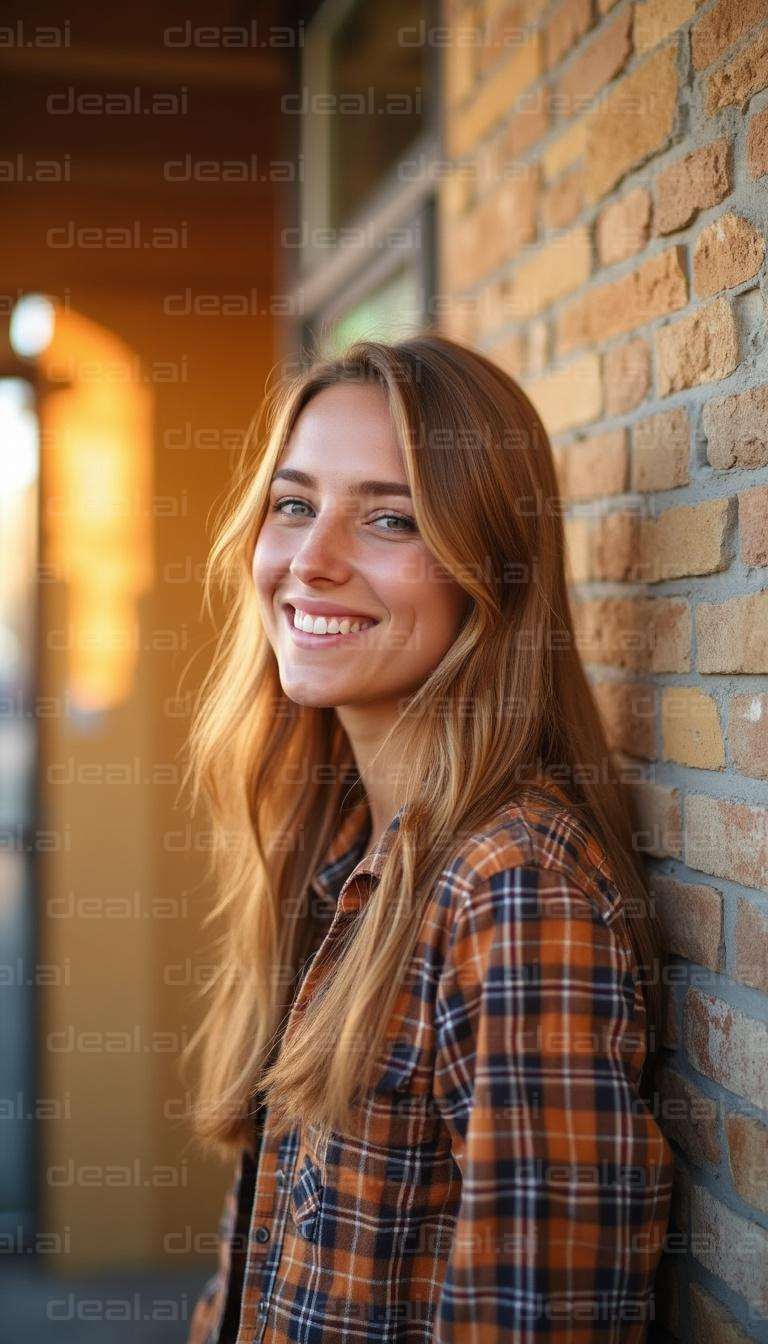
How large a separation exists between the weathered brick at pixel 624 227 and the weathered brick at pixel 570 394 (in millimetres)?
147

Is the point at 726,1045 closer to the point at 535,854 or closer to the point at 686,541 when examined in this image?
the point at 535,854

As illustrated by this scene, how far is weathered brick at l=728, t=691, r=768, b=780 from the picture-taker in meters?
1.19

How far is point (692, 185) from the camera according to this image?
4.36 ft

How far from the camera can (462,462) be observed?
141cm

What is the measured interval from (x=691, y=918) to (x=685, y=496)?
1.61ft

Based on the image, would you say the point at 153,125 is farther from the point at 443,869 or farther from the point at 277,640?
the point at 443,869

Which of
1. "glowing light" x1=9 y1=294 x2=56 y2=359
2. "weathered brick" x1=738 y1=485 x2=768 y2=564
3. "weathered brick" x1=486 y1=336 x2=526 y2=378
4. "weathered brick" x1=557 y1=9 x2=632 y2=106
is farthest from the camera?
"glowing light" x1=9 y1=294 x2=56 y2=359

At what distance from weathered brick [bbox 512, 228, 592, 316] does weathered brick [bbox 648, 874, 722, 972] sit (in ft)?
2.91

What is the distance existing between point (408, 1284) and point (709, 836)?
23.1 inches

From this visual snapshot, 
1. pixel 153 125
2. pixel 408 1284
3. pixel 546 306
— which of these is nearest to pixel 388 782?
pixel 408 1284

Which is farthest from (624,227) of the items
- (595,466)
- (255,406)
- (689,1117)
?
(255,406)

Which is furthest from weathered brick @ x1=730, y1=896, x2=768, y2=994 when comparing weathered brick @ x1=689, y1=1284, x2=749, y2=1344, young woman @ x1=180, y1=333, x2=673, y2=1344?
weathered brick @ x1=689, y1=1284, x2=749, y2=1344

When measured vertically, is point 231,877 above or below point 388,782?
below

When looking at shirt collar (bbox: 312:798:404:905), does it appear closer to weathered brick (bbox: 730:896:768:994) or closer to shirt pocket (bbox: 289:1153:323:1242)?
shirt pocket (bbox: 289:1153:323:1242)
